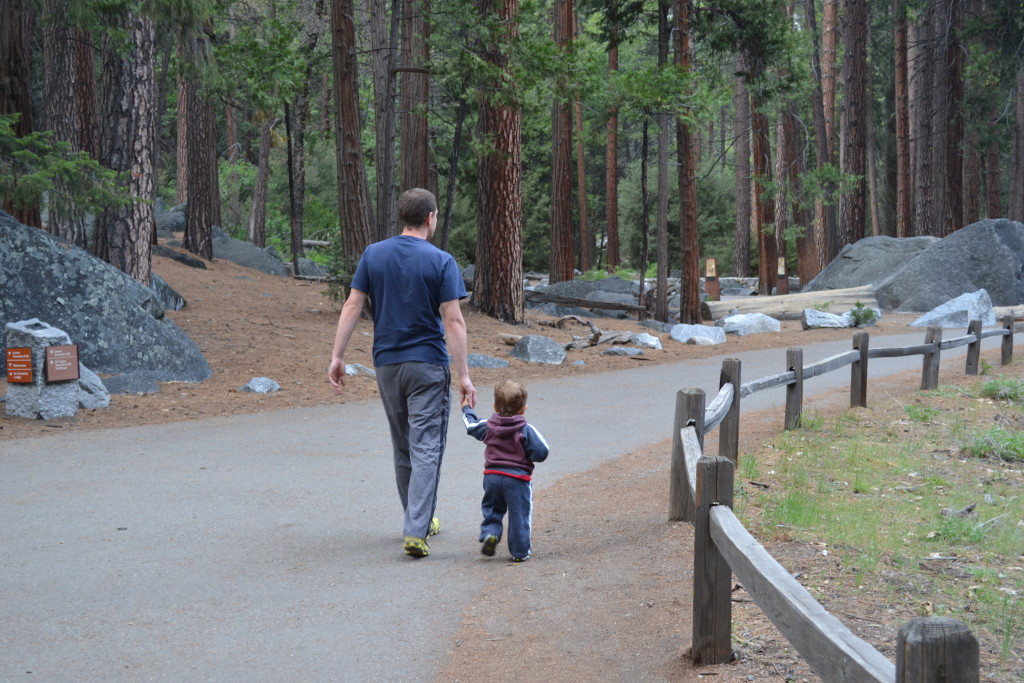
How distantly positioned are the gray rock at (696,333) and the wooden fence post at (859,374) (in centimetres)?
822

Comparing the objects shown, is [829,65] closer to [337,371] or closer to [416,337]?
[416,337]

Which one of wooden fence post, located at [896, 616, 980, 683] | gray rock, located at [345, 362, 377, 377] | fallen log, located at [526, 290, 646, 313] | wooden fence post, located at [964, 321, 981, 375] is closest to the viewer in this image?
wooden fence post, located at [896, 616, 980, 683]

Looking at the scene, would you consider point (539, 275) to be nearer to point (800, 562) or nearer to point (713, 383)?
point (713, 383)

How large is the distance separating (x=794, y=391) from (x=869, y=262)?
20458 millimetres

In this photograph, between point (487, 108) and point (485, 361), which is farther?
point (487, 108)

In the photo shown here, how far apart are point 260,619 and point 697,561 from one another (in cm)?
215

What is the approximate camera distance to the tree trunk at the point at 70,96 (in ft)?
58.4

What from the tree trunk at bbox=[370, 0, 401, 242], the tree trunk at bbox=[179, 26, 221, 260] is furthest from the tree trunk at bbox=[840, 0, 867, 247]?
the tree trunk at bbox=[179, 26, 221, 260]

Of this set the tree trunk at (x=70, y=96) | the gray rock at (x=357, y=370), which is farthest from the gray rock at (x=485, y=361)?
the tree trunk at (x=70, y=96)

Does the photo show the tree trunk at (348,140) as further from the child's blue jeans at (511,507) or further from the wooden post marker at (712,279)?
the wooden post marker at (712,279)

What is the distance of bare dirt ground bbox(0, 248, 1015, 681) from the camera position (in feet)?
14.6

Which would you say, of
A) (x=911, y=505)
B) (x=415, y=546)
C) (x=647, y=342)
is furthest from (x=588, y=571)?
(x=647, y=342)

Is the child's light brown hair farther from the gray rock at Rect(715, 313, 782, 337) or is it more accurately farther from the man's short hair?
the gray rock at Rect(715, 313, 782, 337)

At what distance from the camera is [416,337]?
601 cm
